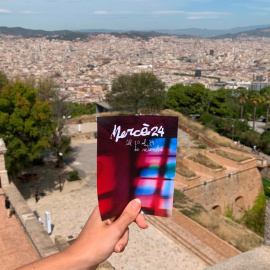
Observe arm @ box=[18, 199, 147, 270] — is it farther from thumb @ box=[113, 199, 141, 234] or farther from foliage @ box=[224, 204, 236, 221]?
foliage @ box=[224, 204, 236, 221]

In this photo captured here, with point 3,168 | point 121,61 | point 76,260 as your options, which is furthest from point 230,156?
point 121,61

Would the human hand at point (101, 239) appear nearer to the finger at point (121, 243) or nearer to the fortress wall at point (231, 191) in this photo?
the finger at point (121, 243)

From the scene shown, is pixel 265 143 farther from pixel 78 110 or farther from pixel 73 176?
pixel 78 110

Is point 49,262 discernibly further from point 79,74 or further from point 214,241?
point 79,74

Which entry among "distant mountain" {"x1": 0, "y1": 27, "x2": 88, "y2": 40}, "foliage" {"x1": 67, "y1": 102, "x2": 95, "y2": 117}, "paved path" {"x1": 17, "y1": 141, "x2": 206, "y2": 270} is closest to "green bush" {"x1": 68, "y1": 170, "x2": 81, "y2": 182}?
"paved path" {"x1": 17, "y1": 141, "x2": 206, "y2": 270}

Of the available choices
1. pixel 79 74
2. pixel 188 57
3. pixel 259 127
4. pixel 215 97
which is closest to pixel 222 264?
pixel 215 97

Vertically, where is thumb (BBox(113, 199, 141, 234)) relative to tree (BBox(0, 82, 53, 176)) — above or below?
above
